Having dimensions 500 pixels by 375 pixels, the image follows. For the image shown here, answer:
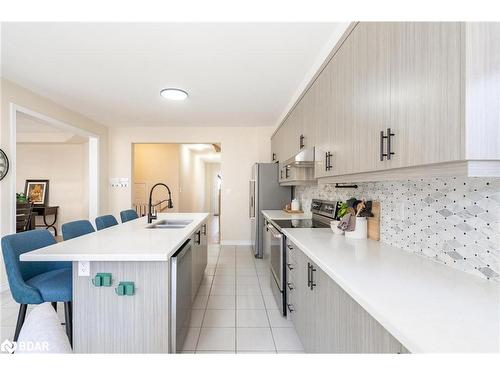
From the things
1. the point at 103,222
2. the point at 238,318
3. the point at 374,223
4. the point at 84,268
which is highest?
the point at 374,223

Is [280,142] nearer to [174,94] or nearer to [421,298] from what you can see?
[174,94]

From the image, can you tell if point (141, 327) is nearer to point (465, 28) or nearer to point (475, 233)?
point (475, 233)

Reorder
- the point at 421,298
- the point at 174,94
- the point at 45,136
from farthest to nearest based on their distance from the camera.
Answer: the point at 45,136 < the point at 174,94 < the point at 421,298

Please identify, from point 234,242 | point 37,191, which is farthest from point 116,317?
point 37,191

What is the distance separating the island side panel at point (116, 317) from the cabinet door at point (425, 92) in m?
1.60

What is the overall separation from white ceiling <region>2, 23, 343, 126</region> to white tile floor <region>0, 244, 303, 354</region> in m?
2.58

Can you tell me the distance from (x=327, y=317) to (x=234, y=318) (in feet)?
4.22

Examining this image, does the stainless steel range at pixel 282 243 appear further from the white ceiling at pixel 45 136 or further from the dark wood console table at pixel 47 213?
the dark wood console table at pixel 47 213

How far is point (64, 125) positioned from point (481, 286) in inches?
215

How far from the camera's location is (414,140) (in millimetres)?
1059

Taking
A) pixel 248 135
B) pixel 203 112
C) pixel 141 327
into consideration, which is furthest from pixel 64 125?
pixel 141 327

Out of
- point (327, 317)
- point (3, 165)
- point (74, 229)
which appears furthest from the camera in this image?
point (3, 165)

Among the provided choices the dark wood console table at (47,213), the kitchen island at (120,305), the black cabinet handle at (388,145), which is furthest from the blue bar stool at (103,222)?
the dark wood console table at (47,213)

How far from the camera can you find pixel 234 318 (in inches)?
95.7
